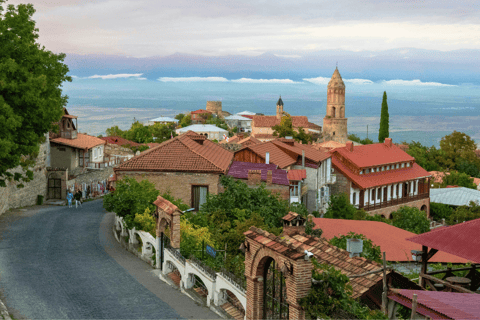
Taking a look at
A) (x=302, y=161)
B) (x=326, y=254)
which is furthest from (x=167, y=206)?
(x=302, y=161)

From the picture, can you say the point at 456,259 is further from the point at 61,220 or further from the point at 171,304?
the point at 61,220

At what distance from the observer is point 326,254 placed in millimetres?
14812

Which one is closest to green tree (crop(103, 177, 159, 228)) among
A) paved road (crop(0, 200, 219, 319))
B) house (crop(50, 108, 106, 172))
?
paved road (crop(0, 200, 219, 319))

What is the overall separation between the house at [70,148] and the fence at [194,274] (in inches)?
925

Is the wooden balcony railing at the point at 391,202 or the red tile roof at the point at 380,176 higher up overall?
the red tile roof at the point at 380,176

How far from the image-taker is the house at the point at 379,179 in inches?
2156

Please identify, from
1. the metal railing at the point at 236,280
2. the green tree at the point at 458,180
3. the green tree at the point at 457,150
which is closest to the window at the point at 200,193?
the metal railing at the point at 236,280

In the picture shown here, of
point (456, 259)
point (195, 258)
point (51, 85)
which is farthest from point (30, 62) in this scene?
point (456, 259)

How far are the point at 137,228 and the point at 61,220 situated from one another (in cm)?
761

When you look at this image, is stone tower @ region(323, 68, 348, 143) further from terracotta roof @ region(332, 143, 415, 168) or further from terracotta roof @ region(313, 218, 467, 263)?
terracotta roof @ region(313, 218, 467, 263)

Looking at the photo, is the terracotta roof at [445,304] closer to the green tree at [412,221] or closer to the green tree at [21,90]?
the green tree at [21,90]

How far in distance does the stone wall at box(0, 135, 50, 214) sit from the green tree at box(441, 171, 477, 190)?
178 ft

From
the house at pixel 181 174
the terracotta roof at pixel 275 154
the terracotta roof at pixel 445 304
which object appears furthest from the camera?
the terracotta roof at pixel 275 154

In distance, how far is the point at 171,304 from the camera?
53.6 feet
